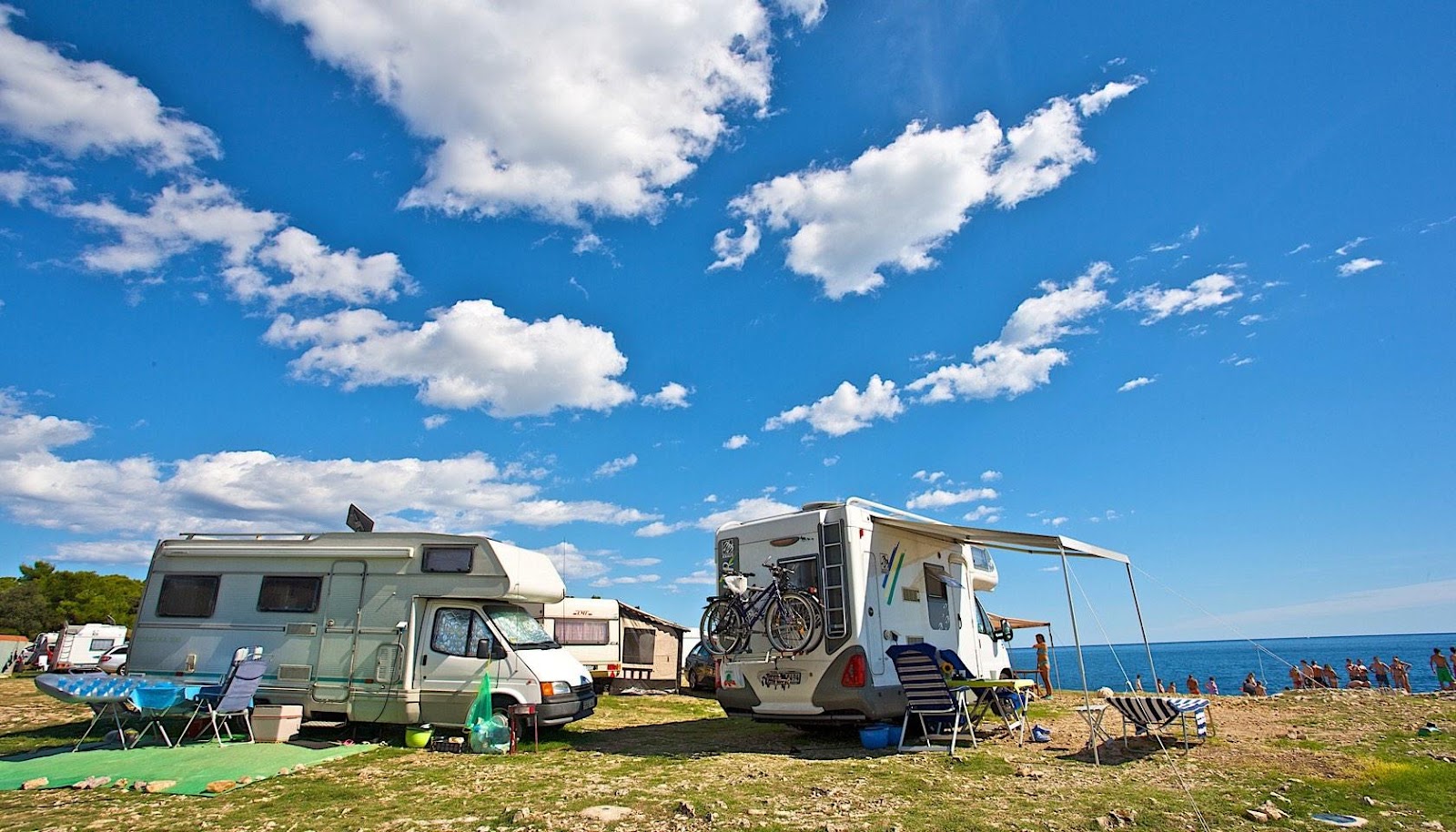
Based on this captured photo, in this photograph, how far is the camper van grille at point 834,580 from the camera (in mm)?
8797

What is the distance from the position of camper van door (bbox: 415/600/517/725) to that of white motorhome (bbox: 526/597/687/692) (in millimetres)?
13383

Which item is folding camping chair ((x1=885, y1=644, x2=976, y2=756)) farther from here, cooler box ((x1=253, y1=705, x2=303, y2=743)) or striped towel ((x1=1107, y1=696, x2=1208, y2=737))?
cooler box ((x1=253, y1=705, x2=303, y2=743))

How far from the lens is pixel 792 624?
9055 mm

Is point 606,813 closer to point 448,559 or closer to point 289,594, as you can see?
point 448,559

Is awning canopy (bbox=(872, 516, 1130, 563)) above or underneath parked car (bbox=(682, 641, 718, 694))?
above

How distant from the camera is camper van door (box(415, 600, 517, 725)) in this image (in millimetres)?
9562

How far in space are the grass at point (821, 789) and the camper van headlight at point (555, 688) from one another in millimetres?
618

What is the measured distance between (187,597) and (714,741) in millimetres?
7366

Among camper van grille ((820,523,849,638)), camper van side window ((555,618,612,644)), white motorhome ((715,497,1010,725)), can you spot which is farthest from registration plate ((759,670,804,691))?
camper van side window ((555,618,612,644))

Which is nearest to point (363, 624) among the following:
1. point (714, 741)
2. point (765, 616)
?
point (714, 741)

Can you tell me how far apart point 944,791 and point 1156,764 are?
2563mm

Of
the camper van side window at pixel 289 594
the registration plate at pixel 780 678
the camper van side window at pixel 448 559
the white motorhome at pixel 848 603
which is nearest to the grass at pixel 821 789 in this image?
the white motorhome at pixel 848 603

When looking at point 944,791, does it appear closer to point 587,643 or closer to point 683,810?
point 683,810

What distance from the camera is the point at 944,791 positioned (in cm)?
626
